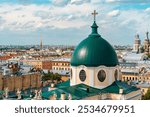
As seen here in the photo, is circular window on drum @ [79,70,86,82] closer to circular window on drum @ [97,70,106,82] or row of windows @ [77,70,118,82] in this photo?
row of windows @ [77,70,118,82]

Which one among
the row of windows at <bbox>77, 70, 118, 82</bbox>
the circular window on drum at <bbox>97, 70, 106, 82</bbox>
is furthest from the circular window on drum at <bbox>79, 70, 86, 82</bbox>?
the circular window on drum at <bbox>97, 70, 106, 82</bbox>

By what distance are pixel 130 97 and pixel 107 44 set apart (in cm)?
138

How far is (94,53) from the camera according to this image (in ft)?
30.5

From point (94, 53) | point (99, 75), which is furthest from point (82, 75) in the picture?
point (94, 53)

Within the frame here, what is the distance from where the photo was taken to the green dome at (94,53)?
930 cm

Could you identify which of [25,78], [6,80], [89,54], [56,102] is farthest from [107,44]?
[25,78]

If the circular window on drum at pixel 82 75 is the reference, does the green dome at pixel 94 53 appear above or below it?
above

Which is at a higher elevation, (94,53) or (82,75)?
(94,53)

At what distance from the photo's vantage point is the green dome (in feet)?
30.5

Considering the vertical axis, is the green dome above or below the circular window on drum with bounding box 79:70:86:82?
above

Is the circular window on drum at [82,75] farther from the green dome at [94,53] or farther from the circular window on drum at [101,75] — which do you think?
the circular window on drum at [101,75]

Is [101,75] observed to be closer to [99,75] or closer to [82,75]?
[99,75]

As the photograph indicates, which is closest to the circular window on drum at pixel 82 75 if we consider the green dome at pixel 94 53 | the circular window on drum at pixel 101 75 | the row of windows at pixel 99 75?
the row of windows at pixel 99 75

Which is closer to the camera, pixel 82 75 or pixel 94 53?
pixel 94 53
